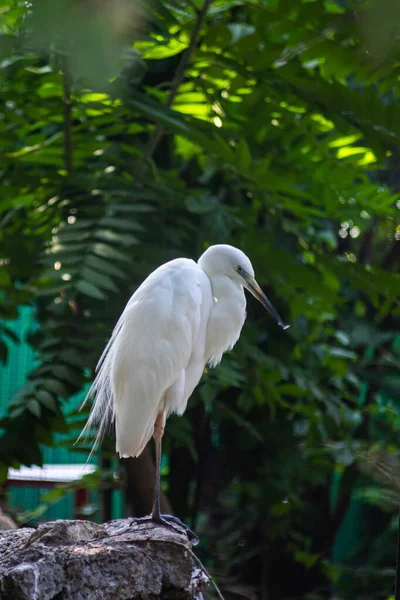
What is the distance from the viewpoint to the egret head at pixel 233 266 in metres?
2.04

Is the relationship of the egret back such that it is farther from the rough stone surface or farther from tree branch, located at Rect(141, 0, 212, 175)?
tree branch, located at Rect(141, 0, 212, 175)

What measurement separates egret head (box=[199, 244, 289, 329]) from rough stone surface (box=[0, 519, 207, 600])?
701 mm

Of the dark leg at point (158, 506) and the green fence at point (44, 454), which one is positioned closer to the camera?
the dark leg at point (158, 506)

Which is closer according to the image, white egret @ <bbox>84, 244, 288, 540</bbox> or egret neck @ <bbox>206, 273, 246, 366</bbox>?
white egret @ <bbox>84, 244, 288, 540</bbox>

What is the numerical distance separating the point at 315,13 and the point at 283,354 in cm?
152

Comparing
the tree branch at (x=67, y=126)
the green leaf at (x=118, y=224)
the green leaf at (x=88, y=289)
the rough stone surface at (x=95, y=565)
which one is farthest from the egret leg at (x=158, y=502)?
the tree branch at (x=67, y=126)

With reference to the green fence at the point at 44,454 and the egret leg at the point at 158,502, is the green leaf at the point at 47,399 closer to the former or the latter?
the egret leg at the point at 158,502

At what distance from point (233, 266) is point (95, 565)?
90 centimetres

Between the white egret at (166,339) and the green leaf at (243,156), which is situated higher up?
the green leaf at (243,156)

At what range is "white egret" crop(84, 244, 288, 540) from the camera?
197cm

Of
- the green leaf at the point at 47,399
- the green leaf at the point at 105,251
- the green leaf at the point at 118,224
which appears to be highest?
the green leaf at the point at 118,224

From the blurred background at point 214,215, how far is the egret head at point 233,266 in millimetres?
250

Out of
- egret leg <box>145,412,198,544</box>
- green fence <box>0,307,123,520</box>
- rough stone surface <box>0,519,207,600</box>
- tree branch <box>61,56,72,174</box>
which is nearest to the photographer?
rough stone surface <box>0,519,207,600</box>

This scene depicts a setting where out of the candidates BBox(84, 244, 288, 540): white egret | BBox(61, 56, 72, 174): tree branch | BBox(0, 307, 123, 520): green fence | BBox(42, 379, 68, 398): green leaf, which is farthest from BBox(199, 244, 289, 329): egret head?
BBox(0, 307, 123, 520): green fence
